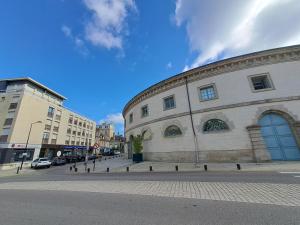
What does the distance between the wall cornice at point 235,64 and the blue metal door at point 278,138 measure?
223 inches

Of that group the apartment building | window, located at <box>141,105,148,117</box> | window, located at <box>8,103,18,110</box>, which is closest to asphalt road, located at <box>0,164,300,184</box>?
window, located at <box>141,105,148,117</box>

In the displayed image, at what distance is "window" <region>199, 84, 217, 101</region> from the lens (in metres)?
17.2

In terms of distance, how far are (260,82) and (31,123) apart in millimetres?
38795

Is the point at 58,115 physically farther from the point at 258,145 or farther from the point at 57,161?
the point at 258,145

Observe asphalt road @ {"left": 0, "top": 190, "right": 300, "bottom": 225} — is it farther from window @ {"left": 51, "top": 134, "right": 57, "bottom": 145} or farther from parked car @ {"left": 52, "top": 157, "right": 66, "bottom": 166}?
window @ {"left": 51, "top": 134, "right": 57, "bottom": 145}

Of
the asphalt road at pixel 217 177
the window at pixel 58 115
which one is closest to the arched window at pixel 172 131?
the asphalt road at pixel 217 177

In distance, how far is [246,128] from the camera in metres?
14.9

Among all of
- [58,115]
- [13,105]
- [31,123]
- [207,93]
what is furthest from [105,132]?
[207,93]

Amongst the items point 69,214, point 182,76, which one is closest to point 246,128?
point 182,76

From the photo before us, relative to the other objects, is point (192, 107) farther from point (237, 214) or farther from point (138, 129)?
point (237, 214)

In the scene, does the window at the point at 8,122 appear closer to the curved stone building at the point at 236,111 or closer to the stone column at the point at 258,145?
the curved stone building at the point at 236,111

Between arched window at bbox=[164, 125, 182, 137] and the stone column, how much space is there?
7.30 meters

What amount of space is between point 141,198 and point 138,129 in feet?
60.9

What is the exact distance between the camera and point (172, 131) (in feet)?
63.1
